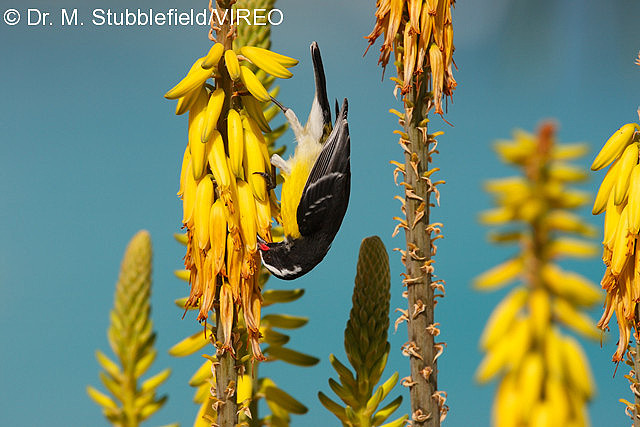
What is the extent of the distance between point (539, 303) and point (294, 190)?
4.04 metres

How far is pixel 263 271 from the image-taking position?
17.1 ft

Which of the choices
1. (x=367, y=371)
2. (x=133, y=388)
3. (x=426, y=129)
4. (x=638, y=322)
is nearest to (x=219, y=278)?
(x=133, y=388)

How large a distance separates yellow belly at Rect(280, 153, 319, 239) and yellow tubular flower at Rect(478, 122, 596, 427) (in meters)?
3.91

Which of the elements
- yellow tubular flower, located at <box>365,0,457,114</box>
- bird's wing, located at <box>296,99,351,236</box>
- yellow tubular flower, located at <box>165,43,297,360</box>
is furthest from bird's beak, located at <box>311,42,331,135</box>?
yellow tubular flower, located at <box>165,43,297,360</box>

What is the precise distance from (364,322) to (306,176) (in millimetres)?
1173

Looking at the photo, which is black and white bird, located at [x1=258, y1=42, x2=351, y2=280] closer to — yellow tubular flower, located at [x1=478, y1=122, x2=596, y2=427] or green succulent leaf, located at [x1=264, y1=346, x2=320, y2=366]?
green succulent leaf, located at [x1=264, y1=346, x2=320, y2=366]

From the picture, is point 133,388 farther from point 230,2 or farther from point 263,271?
point 230,2

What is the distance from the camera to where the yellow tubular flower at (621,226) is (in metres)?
4.80

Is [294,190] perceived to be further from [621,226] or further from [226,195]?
[621,226]

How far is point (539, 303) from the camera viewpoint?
1406 mm

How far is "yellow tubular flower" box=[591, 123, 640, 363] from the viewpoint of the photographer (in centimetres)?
480

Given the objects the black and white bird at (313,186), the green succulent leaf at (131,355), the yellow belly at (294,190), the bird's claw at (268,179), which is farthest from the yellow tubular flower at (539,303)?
the yellow belly at (294,190)

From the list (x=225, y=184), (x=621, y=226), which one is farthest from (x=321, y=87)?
(x=621, y=226)

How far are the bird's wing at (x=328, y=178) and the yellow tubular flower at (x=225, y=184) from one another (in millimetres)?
709
